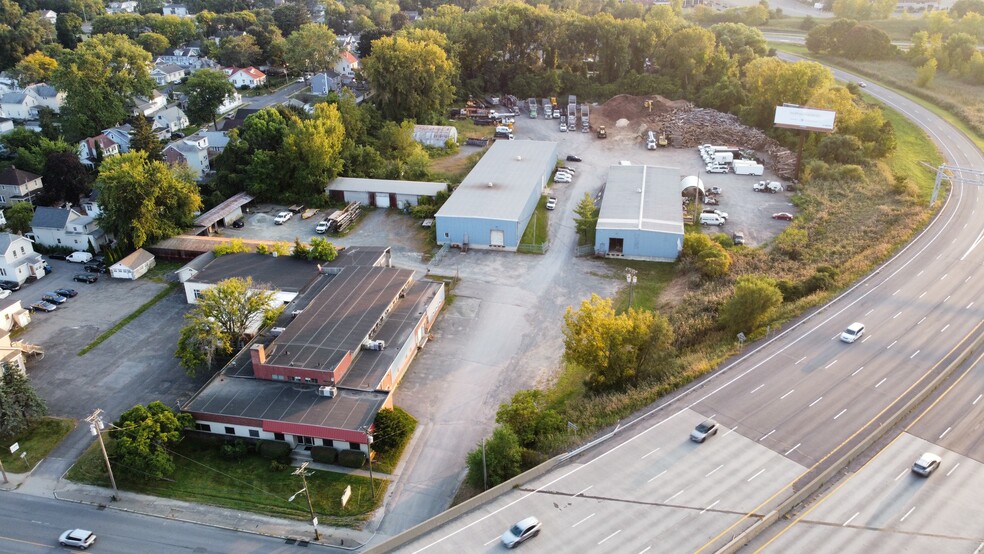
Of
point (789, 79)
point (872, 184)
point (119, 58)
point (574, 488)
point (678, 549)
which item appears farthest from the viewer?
point (119, 58)

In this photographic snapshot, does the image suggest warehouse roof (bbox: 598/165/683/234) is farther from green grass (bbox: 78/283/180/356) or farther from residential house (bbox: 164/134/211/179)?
residential house (bbox: 164/134/211/179)

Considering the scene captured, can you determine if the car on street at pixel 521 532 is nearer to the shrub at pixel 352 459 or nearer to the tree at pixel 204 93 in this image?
the shrub at pixel 352 459

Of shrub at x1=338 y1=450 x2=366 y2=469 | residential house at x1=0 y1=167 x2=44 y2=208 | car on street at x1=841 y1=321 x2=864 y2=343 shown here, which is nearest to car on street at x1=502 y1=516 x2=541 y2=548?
shrub at x1=338 y1=450 x2=366 y2=469

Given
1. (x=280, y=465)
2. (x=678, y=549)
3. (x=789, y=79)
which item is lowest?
(x=280, y=465)

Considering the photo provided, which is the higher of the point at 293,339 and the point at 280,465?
the point at 293,339

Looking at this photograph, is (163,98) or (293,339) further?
(163,98)

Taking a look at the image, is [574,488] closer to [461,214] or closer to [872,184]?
[461,214]

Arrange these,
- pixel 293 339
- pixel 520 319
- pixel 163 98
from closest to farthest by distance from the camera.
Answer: pixel 293 339, pixel 520 319, pixel 163 98

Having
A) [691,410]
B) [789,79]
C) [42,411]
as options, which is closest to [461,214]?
[691,410]
